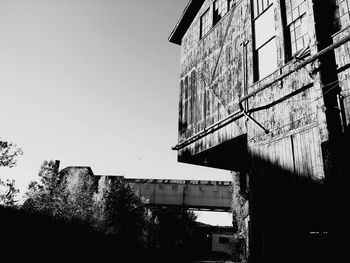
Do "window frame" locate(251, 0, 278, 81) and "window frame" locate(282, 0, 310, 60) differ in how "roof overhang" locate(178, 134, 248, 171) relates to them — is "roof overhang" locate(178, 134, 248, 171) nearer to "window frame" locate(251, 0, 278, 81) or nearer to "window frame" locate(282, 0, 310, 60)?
"window frame" locate(251, 0, 278, 81)

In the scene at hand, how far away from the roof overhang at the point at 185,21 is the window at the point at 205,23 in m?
1.12

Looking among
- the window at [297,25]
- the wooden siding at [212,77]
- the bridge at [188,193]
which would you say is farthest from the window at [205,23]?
the bridge at [188,193]

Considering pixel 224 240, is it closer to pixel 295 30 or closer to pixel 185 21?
pixel 185 21

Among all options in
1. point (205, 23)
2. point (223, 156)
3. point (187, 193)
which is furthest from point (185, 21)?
point (187, 193)

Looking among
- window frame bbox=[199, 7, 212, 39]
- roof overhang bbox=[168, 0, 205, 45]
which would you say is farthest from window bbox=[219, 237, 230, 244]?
window frame bbox=[199, 7, 212, 39]

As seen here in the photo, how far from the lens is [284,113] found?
26.9ft

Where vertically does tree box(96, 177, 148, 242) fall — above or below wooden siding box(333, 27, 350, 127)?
below

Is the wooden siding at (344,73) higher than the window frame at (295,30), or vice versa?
the window frame at (295,30)

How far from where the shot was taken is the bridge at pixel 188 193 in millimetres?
43281

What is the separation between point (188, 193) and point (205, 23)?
34.0m

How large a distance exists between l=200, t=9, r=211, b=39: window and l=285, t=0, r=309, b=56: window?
16.9ft

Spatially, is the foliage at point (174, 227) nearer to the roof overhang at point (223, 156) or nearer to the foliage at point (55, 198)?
Answer: the foliage at point (55, 198)

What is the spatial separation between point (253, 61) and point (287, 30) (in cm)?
144

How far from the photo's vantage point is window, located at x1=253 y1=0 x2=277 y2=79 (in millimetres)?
9141
